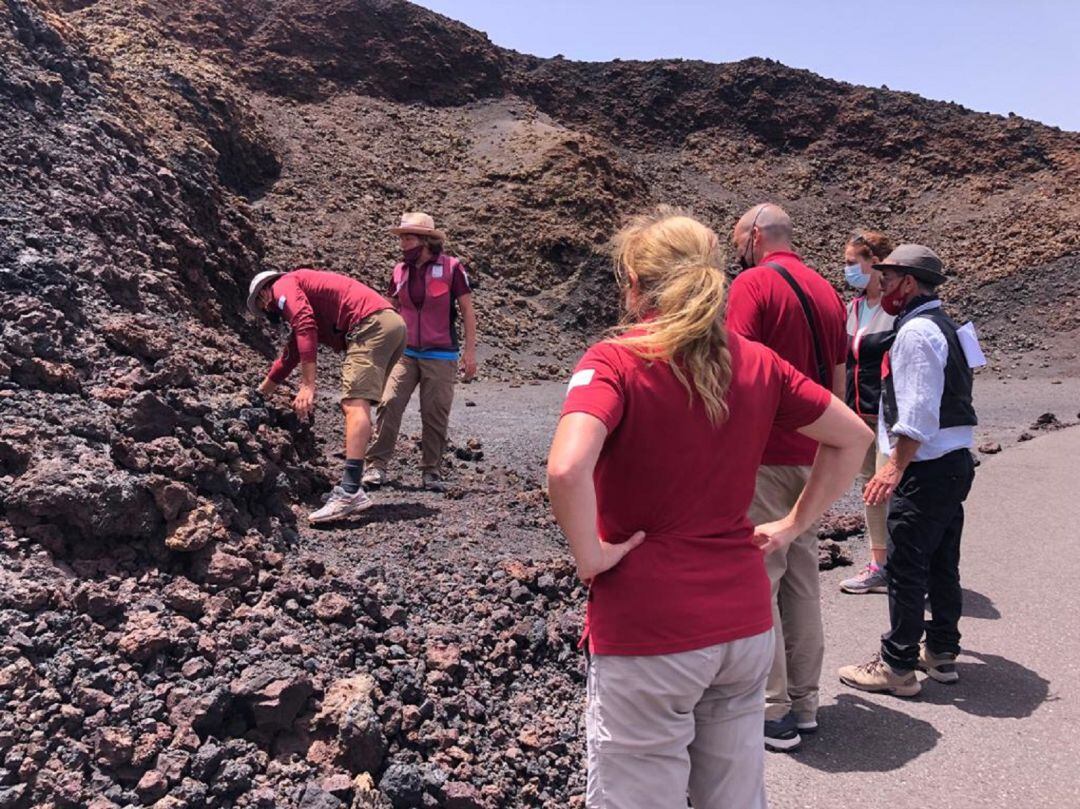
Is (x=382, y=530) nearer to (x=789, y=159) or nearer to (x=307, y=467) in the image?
(x=307, y=467)

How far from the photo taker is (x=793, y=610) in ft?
11.6

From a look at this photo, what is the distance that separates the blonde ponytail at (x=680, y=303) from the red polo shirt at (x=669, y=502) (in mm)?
37

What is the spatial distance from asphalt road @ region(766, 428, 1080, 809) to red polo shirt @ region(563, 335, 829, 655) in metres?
1.50

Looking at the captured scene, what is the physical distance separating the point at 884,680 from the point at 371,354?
3.48m

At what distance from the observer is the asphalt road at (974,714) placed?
3180 mm

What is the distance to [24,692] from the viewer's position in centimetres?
274

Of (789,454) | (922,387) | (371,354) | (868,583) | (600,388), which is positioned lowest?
(868,583)

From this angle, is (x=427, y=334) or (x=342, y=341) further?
(x=427, y=334)

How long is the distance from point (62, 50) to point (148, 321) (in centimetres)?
461

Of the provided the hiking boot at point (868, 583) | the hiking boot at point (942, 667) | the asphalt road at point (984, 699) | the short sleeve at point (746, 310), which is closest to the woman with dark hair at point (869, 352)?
the hiking boot at point (868, 583)

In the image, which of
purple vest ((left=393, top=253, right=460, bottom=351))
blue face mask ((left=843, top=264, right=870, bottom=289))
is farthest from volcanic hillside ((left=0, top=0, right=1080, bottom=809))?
blue face mask ((left=843, top=264, right=870, bottom=289))

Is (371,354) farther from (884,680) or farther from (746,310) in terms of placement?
(884,680)

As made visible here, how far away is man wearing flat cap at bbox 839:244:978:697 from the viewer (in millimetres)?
3664

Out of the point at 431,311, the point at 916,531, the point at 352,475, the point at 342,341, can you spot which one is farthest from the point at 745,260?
the point at 431,311
